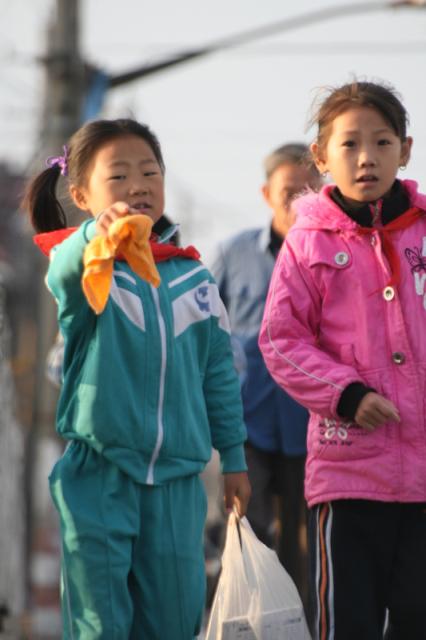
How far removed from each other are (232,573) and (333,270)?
1.02 meters

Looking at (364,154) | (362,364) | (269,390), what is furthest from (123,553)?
(269,390)

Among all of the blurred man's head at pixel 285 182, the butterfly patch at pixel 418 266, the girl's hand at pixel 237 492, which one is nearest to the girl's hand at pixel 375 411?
the butterfly patch at pixel 418 266

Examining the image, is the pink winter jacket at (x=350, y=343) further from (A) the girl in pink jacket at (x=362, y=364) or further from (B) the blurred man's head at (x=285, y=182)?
(B) the blurred man's head at (x=285, y=182)

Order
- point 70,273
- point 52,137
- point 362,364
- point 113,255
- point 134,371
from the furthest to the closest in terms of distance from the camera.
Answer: point 52,137 → point 362,364 → point 134,371 → point 70,273 → point 113,255

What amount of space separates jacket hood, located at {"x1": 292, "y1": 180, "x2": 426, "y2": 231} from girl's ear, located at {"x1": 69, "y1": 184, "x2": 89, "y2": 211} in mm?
704

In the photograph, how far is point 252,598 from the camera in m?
4.61

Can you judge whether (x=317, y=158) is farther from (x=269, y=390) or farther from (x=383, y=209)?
(x=269, y=390)

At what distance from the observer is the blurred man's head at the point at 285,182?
636 cm

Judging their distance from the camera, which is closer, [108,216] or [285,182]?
[108,216]

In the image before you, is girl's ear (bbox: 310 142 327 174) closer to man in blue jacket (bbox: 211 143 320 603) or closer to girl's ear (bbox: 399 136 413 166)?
girl's ear (bbox: 399 136 413 166)

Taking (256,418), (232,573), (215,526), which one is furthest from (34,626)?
(232,573)

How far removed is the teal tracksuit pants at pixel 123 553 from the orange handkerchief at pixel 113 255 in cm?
54

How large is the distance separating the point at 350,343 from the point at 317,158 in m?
0.70

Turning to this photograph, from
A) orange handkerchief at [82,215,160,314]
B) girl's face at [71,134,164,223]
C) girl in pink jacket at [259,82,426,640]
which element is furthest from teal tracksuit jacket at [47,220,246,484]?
girl in pink jacket at [259,82,426,640]
